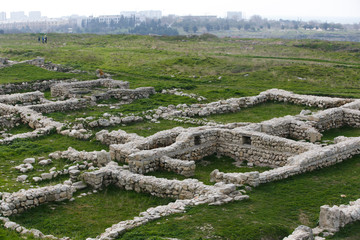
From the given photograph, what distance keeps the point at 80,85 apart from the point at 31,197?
→ 21.4 metres

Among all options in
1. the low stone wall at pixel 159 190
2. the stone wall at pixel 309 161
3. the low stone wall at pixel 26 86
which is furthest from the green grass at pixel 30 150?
the low stone wall at pixel 26 86

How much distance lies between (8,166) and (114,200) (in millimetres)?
5521

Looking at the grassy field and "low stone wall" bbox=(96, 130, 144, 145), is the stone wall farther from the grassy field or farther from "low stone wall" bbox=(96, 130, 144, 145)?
"low stone wall" bbox=(96, 130, 144, 145)

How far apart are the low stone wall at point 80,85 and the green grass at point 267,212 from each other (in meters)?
20.4

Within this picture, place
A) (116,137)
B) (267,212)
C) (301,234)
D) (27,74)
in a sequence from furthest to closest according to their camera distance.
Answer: (27,74), (116,137), (267,212), (301,234)

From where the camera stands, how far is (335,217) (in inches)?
518

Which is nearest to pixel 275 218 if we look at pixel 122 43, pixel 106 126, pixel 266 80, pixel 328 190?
pixel 328 190

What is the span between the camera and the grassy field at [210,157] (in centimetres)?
1343

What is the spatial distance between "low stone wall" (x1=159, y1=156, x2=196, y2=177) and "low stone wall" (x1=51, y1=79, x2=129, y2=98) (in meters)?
16.1

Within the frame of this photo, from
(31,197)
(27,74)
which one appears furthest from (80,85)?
(31,197)

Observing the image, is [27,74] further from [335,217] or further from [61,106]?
[335,217]

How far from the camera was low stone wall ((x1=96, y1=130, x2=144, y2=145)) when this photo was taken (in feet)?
71.7

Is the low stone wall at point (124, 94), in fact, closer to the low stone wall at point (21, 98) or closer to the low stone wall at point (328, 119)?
the low stone wall at point (21, 98)

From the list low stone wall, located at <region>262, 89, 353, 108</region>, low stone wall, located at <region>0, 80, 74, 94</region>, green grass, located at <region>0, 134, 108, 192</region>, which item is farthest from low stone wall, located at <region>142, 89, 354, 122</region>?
low stone wall, located at <region>0, 80, 74, 94</region>
